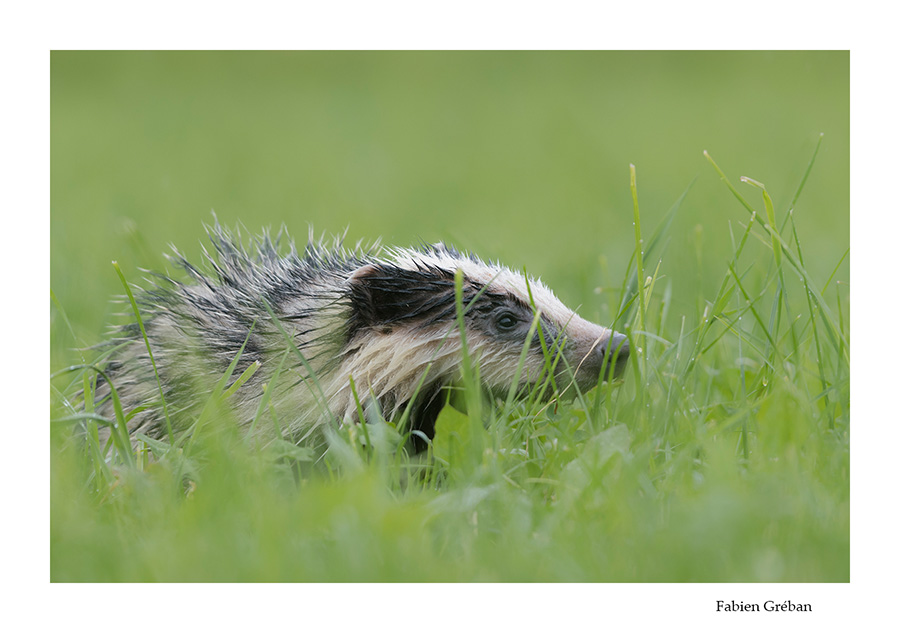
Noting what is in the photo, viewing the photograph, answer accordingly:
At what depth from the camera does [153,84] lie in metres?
13.5

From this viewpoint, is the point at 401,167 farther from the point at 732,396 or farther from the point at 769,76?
the point at 732,396

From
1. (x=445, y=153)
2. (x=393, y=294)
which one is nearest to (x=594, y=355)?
(x=393, y=294)

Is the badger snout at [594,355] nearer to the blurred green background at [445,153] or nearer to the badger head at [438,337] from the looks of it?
the badger head at [438,337]

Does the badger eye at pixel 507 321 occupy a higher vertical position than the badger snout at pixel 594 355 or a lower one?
higher

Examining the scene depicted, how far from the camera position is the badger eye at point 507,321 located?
4133mm

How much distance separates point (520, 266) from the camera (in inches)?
272

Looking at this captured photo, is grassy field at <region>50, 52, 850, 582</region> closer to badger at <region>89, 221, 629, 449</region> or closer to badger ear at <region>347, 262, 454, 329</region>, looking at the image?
badger at <region>89, 221, 629, 449</region>

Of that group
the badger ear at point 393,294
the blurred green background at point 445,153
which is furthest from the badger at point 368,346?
the blurred green background at point 445,153

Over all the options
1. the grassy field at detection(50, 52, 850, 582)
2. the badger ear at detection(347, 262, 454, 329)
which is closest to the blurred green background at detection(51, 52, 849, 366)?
the grassy field at detection(50, 52, 850, 582)

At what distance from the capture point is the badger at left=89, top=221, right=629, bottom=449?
3.90m

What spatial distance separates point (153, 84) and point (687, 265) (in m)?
10.4

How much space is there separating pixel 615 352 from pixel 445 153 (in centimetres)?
1074

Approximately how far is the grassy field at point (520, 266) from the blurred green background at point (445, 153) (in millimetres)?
→ 59

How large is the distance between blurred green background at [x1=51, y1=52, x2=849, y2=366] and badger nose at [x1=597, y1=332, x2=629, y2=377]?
1.85 metres
